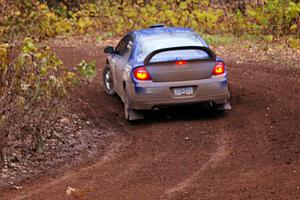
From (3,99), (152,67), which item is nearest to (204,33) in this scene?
(152,67)

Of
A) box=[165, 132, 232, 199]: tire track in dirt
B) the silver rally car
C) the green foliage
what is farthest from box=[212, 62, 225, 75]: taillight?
the green foliage

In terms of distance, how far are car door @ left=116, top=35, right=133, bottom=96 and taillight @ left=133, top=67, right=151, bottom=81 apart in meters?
0.85

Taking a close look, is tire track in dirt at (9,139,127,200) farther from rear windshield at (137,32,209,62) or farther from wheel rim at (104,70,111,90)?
wheel rim at (104,70,111,90)

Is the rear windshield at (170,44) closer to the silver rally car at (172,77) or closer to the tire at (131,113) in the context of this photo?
the silver rally car at (172,77)

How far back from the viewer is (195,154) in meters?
10.4

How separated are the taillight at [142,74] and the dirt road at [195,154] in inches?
35.3

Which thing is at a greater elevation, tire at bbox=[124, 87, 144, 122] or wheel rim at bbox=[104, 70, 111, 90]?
tire at bbox=[124, 87, 144, 122]

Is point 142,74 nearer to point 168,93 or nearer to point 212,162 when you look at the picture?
point 168,93

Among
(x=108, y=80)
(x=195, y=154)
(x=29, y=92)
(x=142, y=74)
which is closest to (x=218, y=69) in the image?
(x=142, y=74)

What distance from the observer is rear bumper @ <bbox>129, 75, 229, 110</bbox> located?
12305 mm

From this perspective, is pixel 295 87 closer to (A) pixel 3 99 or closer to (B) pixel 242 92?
(B) pixel 242 92

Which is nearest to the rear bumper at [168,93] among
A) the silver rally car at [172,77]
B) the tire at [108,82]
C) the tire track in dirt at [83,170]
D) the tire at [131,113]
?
the silver rally car at [172,77]

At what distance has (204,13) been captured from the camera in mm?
26562

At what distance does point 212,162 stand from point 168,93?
2734mm
